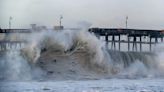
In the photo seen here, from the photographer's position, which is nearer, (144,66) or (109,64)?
(109,64)

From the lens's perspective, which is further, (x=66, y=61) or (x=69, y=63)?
(x=66, y=61)

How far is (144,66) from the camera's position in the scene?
74125 mm

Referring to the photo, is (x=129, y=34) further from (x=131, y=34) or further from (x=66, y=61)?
(x=66, y=61)

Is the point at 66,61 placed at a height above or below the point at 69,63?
above

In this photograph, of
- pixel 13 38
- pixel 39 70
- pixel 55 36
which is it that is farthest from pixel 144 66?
pixel 13 38

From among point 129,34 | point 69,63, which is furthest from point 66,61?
point 129,34

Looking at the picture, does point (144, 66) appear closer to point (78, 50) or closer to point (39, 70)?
point (78, 50)

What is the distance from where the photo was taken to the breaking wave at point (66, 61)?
185 ft

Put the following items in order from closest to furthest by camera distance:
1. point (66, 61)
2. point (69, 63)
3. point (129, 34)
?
point (69, 63) → point (66, 61) → point (129, 34)

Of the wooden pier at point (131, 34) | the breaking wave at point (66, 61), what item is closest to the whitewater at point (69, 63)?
the breaking wave at point (66, 61)

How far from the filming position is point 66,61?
63031 millimetres

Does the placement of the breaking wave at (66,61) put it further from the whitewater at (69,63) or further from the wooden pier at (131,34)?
the wooden pier at (131,34)

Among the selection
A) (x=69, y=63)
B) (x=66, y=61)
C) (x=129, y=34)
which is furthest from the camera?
(x=129, y=34)

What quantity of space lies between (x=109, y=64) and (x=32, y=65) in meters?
11.5
